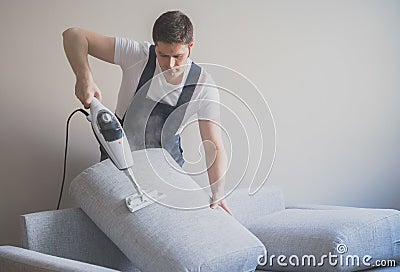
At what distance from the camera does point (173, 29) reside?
2.38 meters

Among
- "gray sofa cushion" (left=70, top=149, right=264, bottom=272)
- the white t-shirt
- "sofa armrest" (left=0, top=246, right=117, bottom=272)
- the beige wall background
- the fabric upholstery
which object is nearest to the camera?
"sofa armrest" (left=0, top=246, right=117, bottom=272)

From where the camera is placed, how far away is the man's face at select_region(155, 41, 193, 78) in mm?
2406

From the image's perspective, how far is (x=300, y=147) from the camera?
11.3 feet

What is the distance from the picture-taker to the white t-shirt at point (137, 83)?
8.41ft

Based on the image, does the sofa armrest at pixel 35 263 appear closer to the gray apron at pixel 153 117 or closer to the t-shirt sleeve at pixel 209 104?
the gray apron at pixel 153 117

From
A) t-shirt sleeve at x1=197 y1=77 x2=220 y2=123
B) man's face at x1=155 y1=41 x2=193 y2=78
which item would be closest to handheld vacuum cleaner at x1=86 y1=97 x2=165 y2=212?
man's face at x1=155 y1=41 x2=193 y2=78

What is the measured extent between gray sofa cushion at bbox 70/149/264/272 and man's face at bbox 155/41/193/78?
0.91ft

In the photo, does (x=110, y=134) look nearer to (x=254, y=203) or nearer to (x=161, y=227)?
(x=161, y=227)

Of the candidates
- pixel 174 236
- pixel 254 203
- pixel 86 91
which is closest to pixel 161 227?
pixel 174 236

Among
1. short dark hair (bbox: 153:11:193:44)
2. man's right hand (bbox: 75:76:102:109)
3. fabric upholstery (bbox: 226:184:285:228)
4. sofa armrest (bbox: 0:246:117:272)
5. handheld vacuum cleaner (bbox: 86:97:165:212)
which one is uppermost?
short dark hair (bbox: 153:11:193:44)

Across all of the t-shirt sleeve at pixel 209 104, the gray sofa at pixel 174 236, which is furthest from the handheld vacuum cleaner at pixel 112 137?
the t-shirt sleeve at pixel 209 104

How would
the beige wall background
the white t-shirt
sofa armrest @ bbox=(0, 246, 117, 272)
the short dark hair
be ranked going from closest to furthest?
sofa armrest @ bbox=(0, 246, 117, 272) → the short dark hair → the white t-shirt → the beige wall background

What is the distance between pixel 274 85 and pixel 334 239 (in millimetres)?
1057

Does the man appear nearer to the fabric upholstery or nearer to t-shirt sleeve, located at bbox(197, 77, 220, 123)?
t-shirt sleeve, located at bbox(197, 77, 220, 123)
